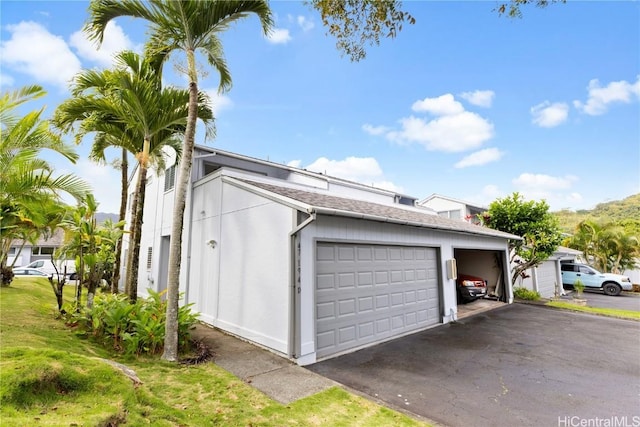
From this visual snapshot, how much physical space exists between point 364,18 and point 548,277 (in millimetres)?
19914

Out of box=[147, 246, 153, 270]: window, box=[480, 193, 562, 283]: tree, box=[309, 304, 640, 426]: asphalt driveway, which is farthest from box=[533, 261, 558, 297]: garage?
box=[147, 246, 153, 270]: window

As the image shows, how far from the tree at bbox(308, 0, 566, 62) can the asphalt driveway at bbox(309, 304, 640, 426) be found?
5549mm

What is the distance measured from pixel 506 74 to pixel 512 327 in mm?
8145

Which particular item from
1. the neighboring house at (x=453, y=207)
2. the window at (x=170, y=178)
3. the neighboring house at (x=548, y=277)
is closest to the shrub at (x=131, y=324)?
the window at (x=170, y=178)

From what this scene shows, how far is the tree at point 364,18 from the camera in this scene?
4283 mm

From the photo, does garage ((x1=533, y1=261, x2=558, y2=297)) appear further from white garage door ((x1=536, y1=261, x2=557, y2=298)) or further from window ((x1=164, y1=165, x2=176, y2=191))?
window ((x1=164, y1=165, x2=176, y2=191))

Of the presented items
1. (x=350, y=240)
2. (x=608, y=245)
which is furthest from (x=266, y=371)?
(x=608, y=245)

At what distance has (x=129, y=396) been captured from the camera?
9.75ft

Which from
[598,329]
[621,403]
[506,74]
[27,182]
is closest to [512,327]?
[598,329]

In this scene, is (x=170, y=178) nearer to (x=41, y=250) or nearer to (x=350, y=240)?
(x=350, y=240)

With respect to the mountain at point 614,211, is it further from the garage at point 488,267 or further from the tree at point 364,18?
the tree at point 364,18

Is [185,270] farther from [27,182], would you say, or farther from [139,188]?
[27,182]

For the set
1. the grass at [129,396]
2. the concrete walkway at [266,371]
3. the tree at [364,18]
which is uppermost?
the tree at [364,18]

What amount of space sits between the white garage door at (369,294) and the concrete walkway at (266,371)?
966 mm
